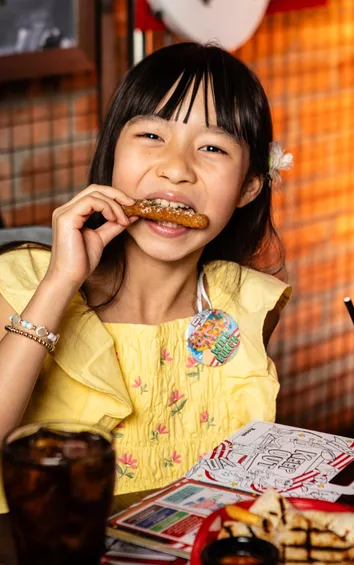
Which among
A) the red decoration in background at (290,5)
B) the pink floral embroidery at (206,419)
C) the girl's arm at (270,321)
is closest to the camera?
the pink floral embroidery at (206,419)

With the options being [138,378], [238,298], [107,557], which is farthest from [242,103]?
[107,557]

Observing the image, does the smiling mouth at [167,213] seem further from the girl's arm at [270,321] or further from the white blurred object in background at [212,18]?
the white blurred object in background at [212,18]

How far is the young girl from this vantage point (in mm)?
1448

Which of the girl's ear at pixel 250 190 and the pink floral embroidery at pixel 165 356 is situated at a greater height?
the girl's ear at pixel 250 190

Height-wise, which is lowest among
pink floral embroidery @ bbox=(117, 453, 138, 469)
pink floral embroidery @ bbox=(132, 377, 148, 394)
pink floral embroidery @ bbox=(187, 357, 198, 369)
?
pink floral embroidery @ bbox=(117, 453, 138, 469)

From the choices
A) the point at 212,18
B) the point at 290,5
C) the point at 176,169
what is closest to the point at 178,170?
the point at 176,169

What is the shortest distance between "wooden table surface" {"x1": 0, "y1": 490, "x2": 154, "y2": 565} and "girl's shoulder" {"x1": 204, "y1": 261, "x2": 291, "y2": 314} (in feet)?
2.41

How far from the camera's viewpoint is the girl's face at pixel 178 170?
1499mm

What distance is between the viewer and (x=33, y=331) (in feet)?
4.24

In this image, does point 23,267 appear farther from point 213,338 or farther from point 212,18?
point 212,18

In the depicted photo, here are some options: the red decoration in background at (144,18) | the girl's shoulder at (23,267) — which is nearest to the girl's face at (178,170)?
the girl's shoulder at (23,267)

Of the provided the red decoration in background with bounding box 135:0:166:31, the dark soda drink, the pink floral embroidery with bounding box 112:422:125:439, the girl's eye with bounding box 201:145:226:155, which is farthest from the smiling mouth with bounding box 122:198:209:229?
the red decoration in background with bounding box 135:0:166:31

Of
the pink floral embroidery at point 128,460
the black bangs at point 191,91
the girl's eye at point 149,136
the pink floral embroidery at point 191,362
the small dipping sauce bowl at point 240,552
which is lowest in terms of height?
the pink floral embroidery at point 128,460

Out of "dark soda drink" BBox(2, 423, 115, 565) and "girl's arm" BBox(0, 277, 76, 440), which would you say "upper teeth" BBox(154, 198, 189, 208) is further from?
"dark soda drink" BBox(2, 423, 115, 565)
